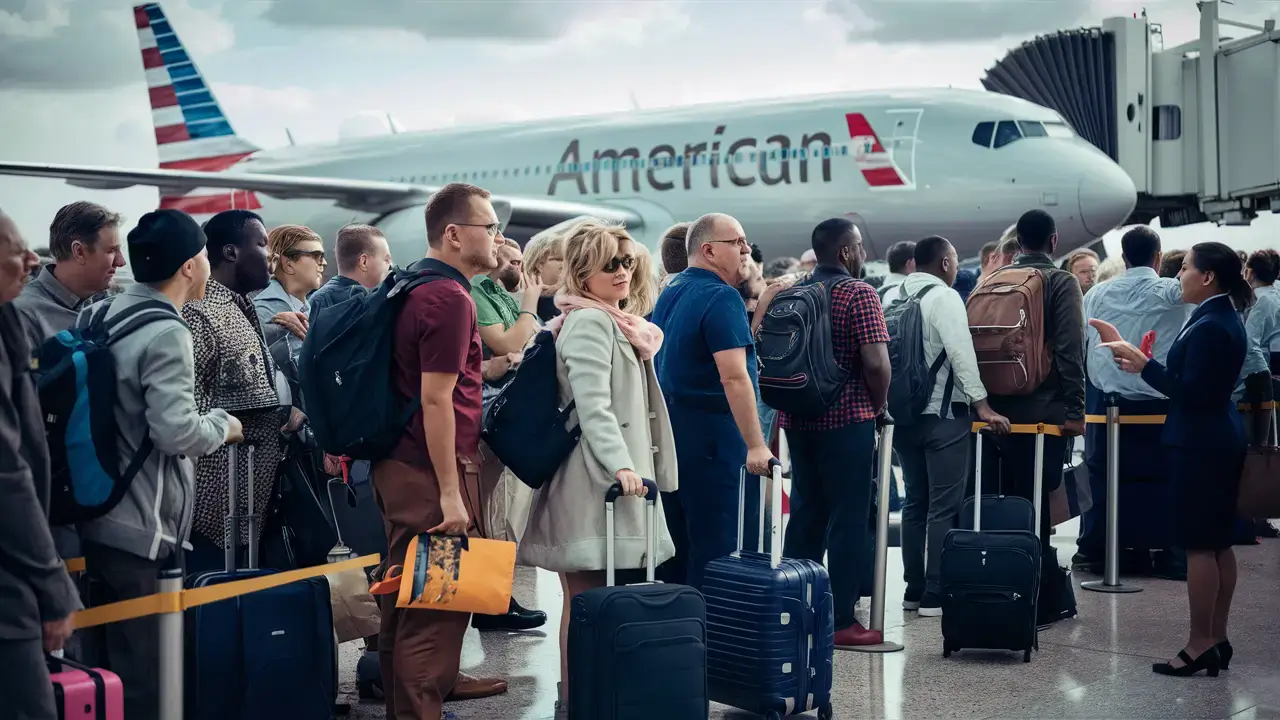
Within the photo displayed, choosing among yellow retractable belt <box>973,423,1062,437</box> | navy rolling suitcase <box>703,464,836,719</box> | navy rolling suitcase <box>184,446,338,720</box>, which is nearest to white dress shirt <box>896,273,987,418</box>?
yellow retractable belt <box>973,423,1062,437</box>

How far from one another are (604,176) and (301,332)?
1183 cm

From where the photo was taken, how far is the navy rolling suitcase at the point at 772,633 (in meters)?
3.56

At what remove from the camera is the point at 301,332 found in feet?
13.7

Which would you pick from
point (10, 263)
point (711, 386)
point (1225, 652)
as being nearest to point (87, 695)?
point (10, 263)

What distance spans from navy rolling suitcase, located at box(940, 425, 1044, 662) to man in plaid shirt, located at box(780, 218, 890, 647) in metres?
0.31

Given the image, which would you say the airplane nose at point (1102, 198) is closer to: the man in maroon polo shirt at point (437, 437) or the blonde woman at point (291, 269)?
the blonde woman at point (291, 269)

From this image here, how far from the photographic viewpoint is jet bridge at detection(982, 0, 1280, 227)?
51.3 feet

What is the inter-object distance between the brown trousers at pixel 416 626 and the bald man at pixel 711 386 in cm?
97

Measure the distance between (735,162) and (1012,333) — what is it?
977 cm

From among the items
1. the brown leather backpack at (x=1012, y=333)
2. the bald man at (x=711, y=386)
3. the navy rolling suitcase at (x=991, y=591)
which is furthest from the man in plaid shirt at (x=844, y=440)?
the brown leather backpack at (x=1012, y=333)

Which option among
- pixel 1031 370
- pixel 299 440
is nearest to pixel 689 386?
pixel 299 440

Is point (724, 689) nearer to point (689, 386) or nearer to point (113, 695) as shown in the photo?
point (689, 386)

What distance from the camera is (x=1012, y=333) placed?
5004 millimetres

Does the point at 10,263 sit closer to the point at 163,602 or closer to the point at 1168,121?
the point at 163,602
